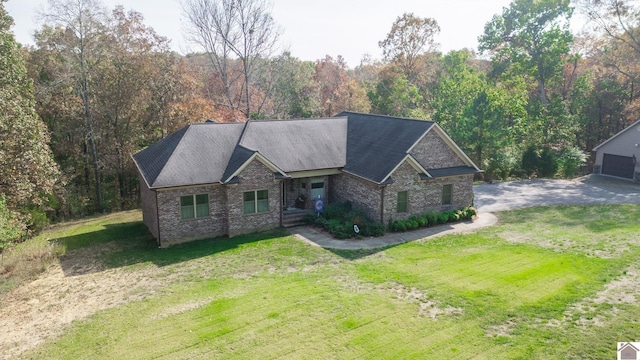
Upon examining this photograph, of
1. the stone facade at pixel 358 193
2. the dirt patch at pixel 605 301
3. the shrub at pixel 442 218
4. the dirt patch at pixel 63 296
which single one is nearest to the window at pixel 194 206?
the dirt patch at pixel 63 296

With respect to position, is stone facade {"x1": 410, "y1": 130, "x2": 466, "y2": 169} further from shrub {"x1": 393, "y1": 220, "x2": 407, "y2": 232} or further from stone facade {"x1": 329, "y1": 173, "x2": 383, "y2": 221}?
shrub {"x1": 393, "y1": 220, "x2": 407, "y2": 232}

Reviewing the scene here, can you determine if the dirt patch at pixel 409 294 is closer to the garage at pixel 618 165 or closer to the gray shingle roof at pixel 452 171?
the gray shingle roof at pixel 452 171

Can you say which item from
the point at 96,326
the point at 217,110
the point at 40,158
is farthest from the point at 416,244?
the point at 217,110

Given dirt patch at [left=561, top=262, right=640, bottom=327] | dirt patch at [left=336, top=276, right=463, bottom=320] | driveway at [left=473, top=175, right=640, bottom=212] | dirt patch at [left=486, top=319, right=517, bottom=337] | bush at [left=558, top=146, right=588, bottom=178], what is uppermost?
bush at [left=558, top=146, right=588, bottom=178]

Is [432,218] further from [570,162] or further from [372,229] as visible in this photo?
[570,162]

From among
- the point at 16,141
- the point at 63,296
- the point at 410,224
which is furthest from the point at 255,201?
the point at 16,141

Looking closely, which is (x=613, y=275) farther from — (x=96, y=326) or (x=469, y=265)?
(x=96, y=326)

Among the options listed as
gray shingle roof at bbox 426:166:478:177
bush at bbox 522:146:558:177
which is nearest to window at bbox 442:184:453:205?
gray shingle roof at bbox 426:166:478:177
